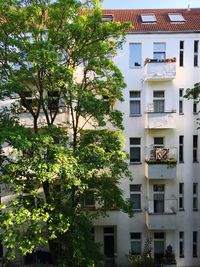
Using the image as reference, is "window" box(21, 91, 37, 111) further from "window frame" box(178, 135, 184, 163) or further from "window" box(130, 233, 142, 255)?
"window" box(130, 233, 142, 255)

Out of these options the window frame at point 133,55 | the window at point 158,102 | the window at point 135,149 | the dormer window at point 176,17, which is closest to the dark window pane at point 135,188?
the window at point 135,149

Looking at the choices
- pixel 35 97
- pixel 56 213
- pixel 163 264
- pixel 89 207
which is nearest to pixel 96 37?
pixel 35 97

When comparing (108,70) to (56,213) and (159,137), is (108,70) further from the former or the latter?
(159,137)

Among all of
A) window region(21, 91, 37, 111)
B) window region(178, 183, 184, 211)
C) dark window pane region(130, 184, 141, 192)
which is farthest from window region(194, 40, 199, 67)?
window region(21, 91, 37, 111)

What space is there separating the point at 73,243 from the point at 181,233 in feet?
27.2

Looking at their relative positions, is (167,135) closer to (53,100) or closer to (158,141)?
(158,141)

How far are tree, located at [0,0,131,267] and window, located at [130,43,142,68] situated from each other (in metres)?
4.71

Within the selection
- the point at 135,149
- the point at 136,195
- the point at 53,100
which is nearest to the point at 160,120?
the point at 135,149

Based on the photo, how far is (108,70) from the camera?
11.6 meters

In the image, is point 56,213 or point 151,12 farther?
point 151,12

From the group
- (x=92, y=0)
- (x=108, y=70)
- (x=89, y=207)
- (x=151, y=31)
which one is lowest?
(x=89, y=207)

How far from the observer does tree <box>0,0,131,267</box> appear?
9.61m

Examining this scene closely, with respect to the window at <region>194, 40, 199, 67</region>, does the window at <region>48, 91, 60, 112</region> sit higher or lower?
lower

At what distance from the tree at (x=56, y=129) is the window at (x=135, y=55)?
15.5ft
